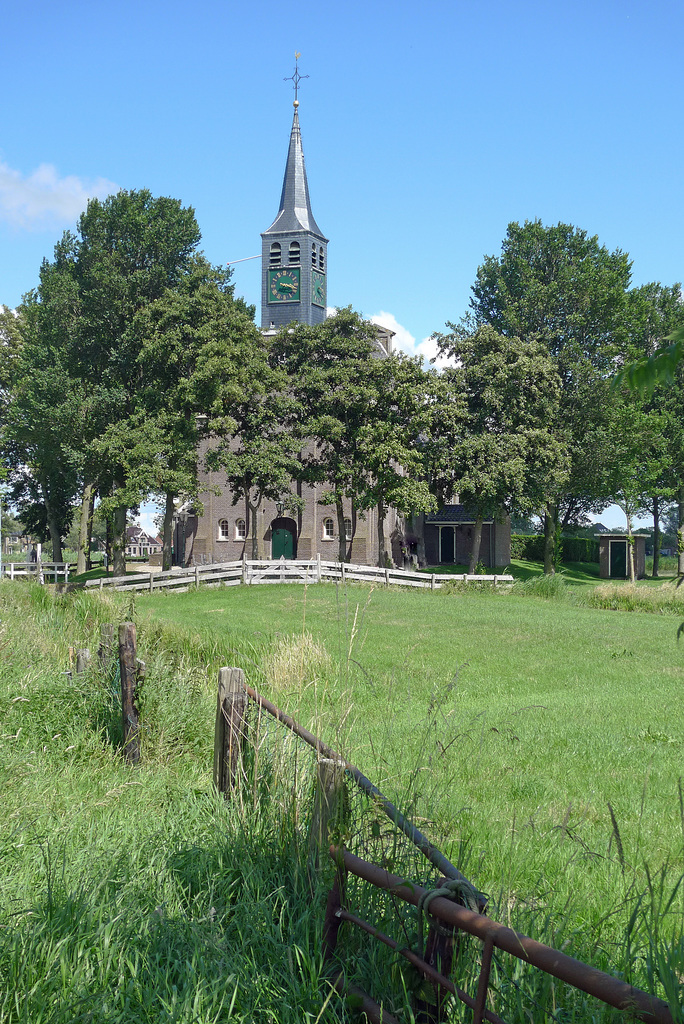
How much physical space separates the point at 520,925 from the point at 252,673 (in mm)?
7269

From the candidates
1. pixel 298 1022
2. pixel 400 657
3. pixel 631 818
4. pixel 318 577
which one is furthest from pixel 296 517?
pixel 298 1022

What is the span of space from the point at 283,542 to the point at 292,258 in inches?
782

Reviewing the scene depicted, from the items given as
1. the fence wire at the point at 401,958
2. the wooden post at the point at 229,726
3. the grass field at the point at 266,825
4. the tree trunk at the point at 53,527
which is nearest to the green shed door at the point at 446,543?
the tree trunk at the point at 53,527

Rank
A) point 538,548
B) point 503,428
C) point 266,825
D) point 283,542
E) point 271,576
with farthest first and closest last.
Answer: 1. point 538,548
2. point 283,542
3. point 503,428
4. point 271,576
5. point 266,825

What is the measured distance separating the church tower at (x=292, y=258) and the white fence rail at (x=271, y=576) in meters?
25.2

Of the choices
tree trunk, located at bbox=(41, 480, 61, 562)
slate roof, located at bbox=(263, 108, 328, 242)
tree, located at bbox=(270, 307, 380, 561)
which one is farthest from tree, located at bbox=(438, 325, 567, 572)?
tree trunk, located at bbox=(41, 480, 61, 562)

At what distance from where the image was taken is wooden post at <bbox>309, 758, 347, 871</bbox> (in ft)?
11.5

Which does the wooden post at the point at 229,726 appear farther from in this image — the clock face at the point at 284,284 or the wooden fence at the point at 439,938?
the clock face at the point at 284,284

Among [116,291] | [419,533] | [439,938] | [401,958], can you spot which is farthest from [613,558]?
[439,938]

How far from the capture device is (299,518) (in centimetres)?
4609

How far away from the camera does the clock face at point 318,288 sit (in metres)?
55.2

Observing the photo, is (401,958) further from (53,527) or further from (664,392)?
(53,527)

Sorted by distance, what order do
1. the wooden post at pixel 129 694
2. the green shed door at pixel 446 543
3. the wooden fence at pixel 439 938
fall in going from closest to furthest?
1. the wooden fence at pixel 439 938
2. the wooden post at pixel 129 694
3. the green shed door at pixel 446 543

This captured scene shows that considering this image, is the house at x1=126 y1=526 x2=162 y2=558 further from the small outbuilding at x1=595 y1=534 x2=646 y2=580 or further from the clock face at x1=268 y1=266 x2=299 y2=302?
the small outbuilding at x1=595 y1=534 x2=646 y2=580
